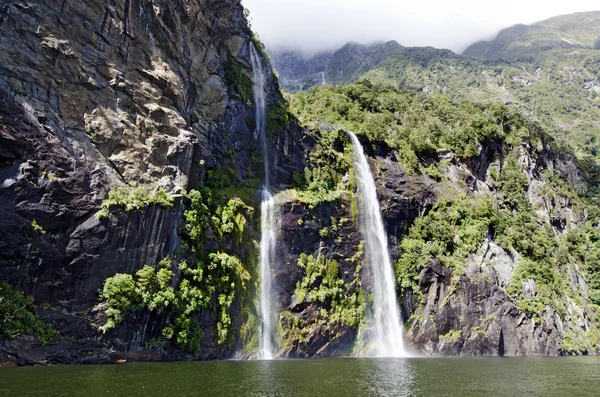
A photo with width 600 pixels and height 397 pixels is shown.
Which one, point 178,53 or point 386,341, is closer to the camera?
point 178,53

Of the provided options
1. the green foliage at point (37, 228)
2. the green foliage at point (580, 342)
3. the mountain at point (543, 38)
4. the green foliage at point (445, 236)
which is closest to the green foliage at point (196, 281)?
the green foliage at point (37, 228)

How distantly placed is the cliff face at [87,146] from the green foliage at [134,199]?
0.28 m

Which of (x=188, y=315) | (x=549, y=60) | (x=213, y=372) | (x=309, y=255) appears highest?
(x=549, y=60)

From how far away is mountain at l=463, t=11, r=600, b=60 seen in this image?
140 m

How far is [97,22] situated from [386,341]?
27.4 meters

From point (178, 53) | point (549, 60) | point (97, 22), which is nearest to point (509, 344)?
point (178, 53)

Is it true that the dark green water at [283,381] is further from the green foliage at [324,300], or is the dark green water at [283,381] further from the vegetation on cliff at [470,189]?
the vegetation on cliff at [470,189]

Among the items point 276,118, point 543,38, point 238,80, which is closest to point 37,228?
point 238,80

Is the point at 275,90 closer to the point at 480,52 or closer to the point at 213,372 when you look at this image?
the point at 213,372

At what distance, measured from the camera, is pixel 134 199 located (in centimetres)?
2228

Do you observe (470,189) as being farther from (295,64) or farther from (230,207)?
(295,64)

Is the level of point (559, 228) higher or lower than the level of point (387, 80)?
lower

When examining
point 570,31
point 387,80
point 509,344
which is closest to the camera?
point 509,344

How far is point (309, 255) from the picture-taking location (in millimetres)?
30984
